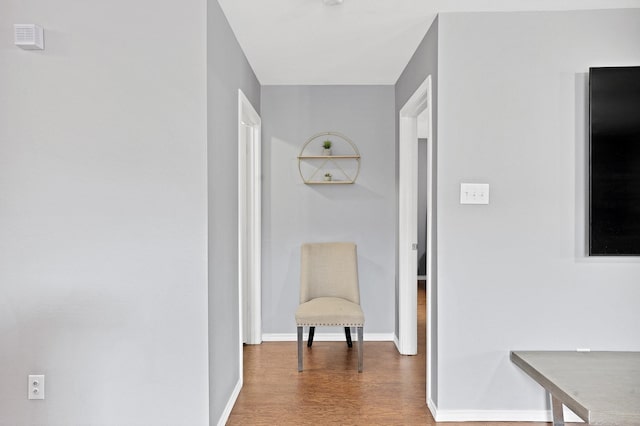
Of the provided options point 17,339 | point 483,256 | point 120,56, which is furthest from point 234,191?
point 483,256

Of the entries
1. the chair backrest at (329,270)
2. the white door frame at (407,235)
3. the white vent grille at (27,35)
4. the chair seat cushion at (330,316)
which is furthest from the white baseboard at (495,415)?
the white vent grille at (27,35)

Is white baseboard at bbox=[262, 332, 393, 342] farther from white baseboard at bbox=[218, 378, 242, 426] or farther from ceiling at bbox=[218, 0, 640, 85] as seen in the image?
ceiling at bbox=[218, 0, 640, 85]

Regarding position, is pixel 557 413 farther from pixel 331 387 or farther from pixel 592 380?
pixel 331 387

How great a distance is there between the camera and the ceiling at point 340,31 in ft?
7.98

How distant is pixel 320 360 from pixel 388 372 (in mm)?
583

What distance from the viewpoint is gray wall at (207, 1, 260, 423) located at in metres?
2.27

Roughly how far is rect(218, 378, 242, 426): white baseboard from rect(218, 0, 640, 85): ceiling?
2.39 m

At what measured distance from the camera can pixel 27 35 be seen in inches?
82.5

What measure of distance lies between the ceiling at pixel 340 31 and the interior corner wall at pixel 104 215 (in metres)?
0.64

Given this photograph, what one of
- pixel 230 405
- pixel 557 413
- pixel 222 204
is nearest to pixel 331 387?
pixel 230 405

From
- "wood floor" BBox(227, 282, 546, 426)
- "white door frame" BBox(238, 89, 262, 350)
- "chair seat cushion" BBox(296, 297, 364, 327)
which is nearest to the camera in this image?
"wood floor" BBox(227, 282, 546, 426)

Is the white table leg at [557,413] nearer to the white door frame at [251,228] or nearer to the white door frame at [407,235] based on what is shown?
the white door frame at [407,235]

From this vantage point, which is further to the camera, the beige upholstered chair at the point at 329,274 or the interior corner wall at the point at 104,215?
the beige upholstered chair at the point at 329,274

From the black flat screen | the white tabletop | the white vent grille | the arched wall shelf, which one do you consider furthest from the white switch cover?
the white vent grille
